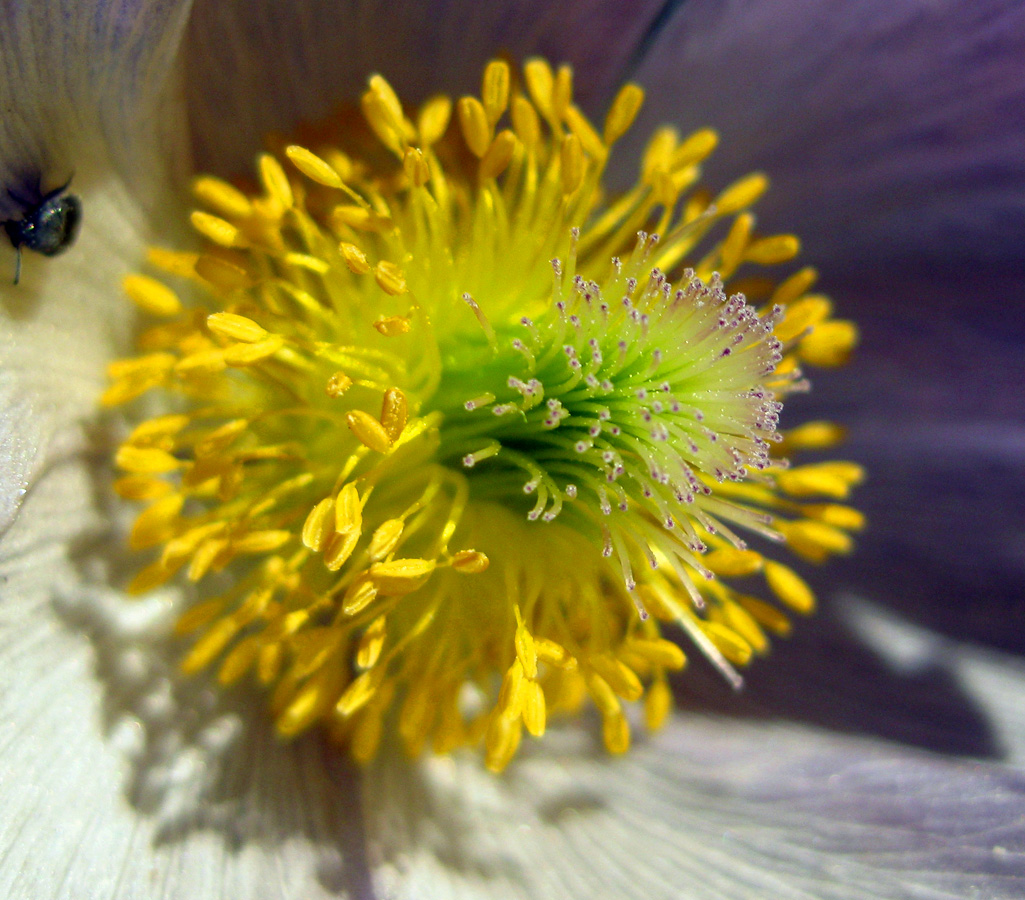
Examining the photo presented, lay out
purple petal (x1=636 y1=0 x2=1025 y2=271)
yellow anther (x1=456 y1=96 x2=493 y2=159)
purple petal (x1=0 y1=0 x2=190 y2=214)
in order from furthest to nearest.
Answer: purple petal (x1=636 y1=0 x2=1025 y2=271), yellow anther (x1=456 y1=96 x2=493 y2=159), purple petal (x1=0 y1=0 x2=190 y2=214)

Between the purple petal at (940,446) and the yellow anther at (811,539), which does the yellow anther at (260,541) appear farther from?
the purple petal at (940,446)

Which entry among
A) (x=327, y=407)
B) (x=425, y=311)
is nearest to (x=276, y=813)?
(x=327, y=407)

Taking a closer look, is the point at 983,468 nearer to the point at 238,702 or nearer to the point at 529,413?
the point at 529,413

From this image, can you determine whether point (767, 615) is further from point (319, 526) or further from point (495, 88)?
point (495, 88)

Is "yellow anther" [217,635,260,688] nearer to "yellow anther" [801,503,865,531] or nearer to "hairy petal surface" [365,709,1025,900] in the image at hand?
"hairy petal surface" [365,709,1025,900]

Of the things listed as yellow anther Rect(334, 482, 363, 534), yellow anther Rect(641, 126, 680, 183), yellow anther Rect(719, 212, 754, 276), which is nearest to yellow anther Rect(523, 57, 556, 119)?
yellow anther Rect(641, 126, 680, 183)

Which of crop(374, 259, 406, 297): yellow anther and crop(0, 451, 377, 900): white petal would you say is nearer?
crop(0, 451, 377, 900): white petal

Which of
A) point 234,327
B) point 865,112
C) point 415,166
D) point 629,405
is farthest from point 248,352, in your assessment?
point 865,112
